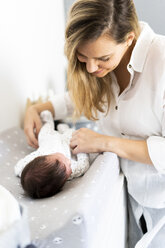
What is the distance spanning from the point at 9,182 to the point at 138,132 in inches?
19.8

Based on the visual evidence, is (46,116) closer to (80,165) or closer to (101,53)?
(80,165)

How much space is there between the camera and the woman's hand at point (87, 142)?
1107mm

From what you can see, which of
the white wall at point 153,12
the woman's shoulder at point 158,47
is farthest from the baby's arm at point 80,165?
the white wall at point 153,12

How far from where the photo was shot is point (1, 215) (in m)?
0.62

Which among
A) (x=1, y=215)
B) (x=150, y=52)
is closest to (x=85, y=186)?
(x=1, y=215)

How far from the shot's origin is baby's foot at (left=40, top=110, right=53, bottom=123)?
142 centimetres

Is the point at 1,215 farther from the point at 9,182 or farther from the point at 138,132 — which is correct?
the point at 138,132

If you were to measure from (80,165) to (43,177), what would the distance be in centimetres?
17

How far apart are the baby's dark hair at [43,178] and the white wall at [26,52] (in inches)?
22.4

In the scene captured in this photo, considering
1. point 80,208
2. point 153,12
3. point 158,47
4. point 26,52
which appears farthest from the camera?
point 26,52

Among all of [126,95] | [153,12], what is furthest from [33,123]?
[153,12]

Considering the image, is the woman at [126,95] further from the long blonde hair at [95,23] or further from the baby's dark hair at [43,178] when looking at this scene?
the baby's dark hair at [43,178]

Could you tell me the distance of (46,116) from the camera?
1426mm

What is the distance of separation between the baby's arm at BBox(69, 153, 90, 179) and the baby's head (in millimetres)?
55
